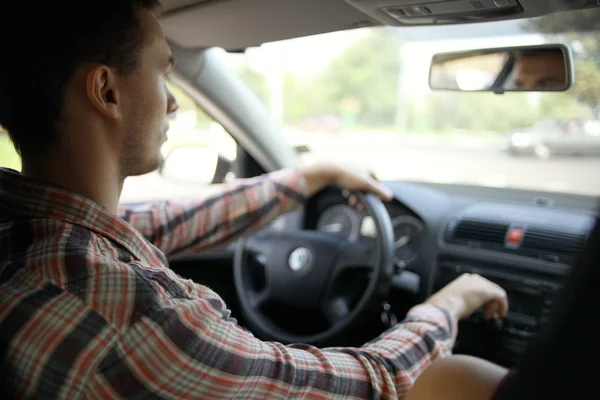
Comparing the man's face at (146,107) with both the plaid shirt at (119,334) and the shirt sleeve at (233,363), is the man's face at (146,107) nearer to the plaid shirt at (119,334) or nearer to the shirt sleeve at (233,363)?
the plaid shirt at (119,334)

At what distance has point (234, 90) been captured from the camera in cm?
265

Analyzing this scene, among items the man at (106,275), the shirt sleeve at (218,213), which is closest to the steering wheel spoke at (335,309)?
the shirt sleeve at (218,213)

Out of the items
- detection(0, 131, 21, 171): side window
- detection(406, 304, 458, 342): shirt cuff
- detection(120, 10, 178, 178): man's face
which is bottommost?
detection(406, 304, 458, 342): shirt cuff

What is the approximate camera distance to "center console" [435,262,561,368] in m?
2.17

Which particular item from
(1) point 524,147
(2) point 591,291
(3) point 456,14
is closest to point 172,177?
(3) point 456,14

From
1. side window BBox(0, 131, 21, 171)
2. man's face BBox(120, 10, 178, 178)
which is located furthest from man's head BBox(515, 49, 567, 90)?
side window BBox(0, 131, 21, 171)

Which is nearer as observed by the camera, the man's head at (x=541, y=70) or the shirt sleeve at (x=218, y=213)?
the man's head at (x=541, y=70)

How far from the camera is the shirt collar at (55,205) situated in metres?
1.28

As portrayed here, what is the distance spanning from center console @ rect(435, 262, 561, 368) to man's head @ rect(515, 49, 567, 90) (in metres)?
0.71

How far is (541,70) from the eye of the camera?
1924 millimetres

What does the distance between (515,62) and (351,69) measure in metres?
4.71

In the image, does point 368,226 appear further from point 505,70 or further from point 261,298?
point 505,70

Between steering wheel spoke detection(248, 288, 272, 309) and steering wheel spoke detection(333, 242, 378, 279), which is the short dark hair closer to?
steering wheel spoke detection(333, 242, 378, 279)

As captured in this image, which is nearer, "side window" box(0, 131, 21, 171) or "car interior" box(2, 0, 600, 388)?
"side window" box(0, 131, 21, 171)
